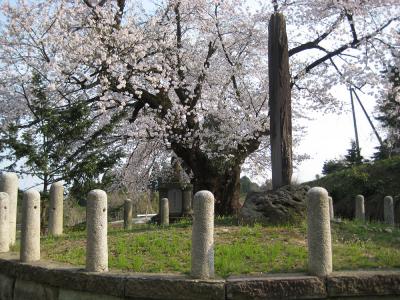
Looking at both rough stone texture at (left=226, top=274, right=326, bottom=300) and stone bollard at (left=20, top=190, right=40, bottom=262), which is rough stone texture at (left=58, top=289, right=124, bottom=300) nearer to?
stone bollard at (left=20, top=190, right=40, bottom=262)

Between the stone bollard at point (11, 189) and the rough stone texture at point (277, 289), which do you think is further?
the stone bollard at point (11, 189)

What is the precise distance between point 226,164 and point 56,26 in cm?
596

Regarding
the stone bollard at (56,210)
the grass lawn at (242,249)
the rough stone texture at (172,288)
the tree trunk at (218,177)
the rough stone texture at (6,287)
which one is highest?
the tree trunk at (218,177)

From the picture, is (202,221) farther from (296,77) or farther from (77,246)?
(296,77)

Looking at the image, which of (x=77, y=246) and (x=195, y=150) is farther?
(x=195, y=150)

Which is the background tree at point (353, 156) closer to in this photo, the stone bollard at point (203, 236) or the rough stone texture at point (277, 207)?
the rough stone texture at point (277, 207)

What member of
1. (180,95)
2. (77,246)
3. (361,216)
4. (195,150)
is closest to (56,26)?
(180,95)

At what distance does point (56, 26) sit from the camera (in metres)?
11.5

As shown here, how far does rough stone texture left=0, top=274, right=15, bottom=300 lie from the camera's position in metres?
6.08

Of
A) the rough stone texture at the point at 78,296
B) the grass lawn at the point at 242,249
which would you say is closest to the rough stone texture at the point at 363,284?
the grass lawn at the point at 242,249

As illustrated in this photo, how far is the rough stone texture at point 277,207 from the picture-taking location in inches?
279

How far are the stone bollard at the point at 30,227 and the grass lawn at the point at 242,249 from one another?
0.95 feet

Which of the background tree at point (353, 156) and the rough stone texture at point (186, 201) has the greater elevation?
the background tree at point (353, 156)

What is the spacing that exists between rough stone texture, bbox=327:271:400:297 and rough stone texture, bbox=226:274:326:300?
4.8 inches
